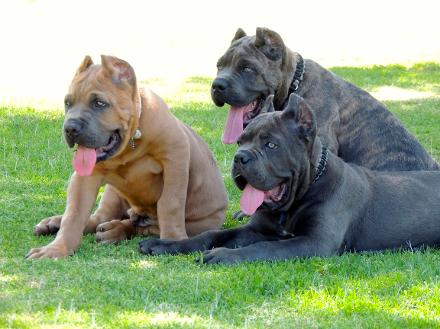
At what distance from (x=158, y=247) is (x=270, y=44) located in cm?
238

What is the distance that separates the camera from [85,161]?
684 centimetres

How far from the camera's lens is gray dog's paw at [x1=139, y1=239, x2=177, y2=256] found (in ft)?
22.7

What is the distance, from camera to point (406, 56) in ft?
63.7

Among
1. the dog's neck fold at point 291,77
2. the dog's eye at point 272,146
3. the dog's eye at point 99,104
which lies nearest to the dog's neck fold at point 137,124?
the dog's eye at point 99,104

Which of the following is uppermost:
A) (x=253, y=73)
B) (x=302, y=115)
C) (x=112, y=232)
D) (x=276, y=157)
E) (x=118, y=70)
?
(x=118, y=70)

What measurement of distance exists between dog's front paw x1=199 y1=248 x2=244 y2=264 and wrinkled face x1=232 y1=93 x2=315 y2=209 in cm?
53

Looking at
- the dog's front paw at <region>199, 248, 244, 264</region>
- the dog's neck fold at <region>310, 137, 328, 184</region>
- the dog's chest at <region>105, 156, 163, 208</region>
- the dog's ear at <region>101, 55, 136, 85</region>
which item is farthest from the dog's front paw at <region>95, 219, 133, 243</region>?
the dog's neck fold at <region>310, 137, 328, 184</region>

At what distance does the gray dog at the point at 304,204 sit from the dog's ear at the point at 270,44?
925 millimetres

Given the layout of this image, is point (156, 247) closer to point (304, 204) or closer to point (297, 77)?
point (304, 204)

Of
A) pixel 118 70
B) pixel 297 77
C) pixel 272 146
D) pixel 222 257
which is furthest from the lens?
pixel 297 77

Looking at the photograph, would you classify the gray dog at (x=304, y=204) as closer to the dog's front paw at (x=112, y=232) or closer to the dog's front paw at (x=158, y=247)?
the dog's front paw at (x=158, y=247)

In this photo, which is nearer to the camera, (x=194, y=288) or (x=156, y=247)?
(x=194, y=288)

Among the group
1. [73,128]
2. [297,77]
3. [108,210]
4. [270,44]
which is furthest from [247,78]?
[73,128]

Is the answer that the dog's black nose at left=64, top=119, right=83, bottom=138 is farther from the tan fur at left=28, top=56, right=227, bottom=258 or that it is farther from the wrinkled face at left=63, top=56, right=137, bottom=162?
the tan fur at left=28, top=56, right=227, bottom=258
